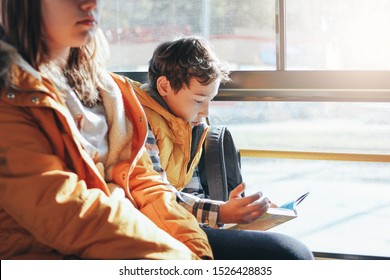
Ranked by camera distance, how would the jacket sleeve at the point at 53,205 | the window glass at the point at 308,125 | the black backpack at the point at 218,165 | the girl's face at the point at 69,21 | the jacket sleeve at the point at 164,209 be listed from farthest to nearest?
the window glass at the point at 308,125, the black backpack at the point at 218,165, the jacket sleeve at the point at 164,209, the girl's face at the point at 69,21, the jacket sleeve at the point at 53,205

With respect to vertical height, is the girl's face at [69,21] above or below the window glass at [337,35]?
above

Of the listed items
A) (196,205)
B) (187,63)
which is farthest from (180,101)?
(196,205)

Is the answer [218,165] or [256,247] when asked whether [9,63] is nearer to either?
[256,247]

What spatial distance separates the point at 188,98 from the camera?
2.10 m

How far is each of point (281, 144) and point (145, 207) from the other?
4.42 ft

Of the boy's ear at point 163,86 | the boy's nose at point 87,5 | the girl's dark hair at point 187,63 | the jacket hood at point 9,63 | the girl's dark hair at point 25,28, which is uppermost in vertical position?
the boy's nose at point 87,5

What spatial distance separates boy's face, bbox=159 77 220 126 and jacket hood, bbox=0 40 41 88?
31.2 inches

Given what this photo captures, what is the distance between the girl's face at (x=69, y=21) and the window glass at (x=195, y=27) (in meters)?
1.29

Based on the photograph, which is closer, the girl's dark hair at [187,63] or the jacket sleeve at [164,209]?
the jacket sleeve at [164,209]

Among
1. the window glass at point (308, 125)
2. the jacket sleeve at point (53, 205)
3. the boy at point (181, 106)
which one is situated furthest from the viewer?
the window glass at point (308, 125)

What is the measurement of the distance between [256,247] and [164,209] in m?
0.25

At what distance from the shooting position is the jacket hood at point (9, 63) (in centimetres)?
131

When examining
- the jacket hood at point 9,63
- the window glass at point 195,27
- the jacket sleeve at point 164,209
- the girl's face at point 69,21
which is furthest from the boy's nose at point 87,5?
the window glass at point 195,27

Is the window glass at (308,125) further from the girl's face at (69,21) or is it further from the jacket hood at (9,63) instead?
the jacket hood at (9,63)
